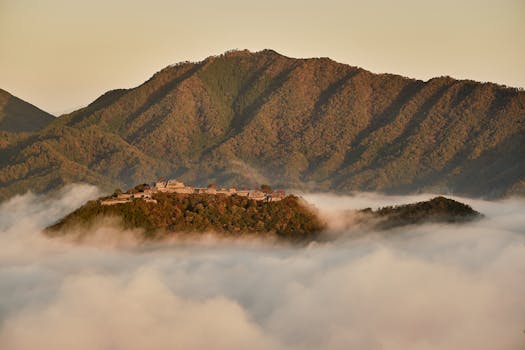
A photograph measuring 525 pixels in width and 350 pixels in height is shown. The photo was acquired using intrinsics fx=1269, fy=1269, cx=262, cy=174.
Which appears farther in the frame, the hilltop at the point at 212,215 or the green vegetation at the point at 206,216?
the hilltop at the point at 212,215

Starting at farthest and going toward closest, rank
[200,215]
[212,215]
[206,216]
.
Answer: [212,215], [206,216], [200,215]

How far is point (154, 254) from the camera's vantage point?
622 ft

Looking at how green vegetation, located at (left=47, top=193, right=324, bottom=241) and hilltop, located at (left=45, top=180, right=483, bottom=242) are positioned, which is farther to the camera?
hilltop, located at (left=45, top=180, right=483, bottom=242)

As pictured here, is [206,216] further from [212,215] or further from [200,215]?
[200,215]

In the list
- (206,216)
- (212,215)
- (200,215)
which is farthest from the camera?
(212,215)

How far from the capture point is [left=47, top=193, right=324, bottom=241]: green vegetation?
601 feet

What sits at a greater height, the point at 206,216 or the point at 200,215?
the point at 200,215

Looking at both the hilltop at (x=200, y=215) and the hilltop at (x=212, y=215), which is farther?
the hilltop at (x=212, y=215)

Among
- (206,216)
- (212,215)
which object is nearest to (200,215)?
(206,216)

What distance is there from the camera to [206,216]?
18988 cm

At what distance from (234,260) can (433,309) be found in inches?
1200

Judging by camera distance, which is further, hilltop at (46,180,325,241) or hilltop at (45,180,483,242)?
hilltop at (45,180,483,242)

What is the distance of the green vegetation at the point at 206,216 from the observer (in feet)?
601

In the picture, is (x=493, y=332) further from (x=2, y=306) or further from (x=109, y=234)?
(x=2, y=306)
